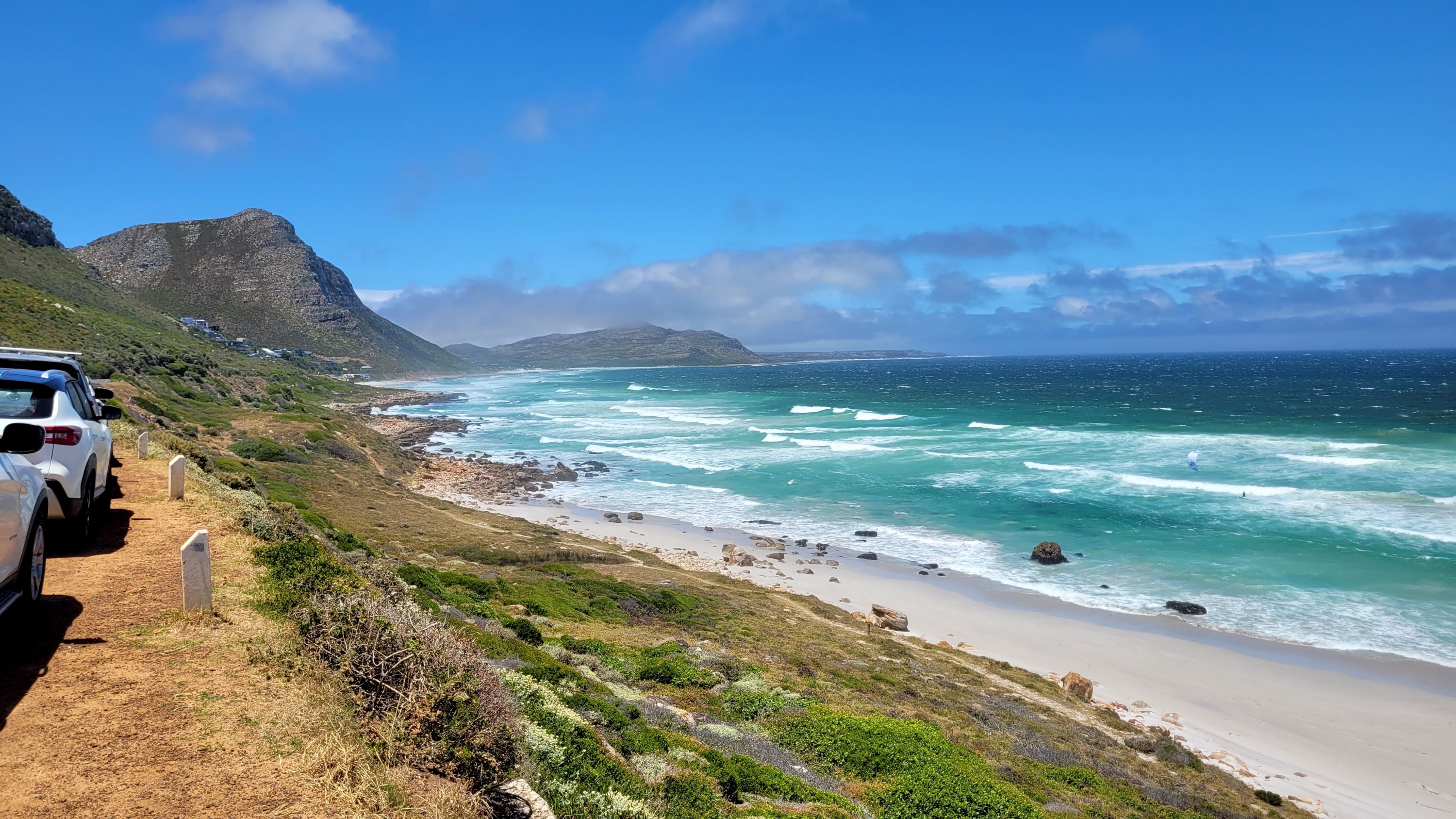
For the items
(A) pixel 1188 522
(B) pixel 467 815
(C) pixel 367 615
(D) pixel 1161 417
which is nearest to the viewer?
(B) pixel 467 815

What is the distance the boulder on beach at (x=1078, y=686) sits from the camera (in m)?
17.2

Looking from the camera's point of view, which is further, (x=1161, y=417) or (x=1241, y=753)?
(x=1161, y=417)

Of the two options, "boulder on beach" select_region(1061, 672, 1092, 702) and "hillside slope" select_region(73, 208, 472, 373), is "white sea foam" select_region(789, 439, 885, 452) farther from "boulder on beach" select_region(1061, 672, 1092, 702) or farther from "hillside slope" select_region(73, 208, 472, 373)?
"hillside slope" select_region(73, 208, 472, 373)

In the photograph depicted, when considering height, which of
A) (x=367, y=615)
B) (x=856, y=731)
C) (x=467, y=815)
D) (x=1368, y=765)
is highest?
(x=367, y=615)

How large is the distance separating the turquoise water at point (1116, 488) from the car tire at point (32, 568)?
84.3 ft

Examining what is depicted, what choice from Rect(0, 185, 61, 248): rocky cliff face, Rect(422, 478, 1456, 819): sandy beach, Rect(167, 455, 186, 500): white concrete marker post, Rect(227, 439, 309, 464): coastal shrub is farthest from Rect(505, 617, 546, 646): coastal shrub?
Rect(0, 185, 61, 248): rocky cliff face

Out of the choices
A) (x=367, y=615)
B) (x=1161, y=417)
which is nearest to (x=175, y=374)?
(x=367, y=615)

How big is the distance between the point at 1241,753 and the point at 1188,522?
20.9m

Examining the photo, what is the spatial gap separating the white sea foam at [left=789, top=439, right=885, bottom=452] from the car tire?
51.0 m

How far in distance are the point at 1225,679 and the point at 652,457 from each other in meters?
40.2

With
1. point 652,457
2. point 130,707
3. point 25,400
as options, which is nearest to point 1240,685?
point 130,707

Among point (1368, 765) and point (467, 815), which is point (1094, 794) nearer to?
point (1368, 765)

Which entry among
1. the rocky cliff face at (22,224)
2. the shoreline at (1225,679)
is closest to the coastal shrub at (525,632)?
the shoreline at (1225,679)

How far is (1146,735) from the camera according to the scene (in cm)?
1480
